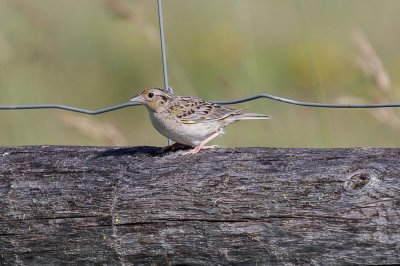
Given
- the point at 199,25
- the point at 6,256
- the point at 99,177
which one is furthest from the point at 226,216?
the point at 199,25

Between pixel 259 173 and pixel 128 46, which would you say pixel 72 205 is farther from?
pixel 128 46

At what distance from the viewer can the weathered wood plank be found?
4242 mm

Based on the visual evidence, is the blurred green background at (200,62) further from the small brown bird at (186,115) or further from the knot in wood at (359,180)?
the knot in wood at (359,180)

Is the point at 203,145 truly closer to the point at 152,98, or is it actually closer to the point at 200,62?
the point at 152,98

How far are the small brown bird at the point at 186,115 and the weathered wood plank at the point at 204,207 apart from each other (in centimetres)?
113

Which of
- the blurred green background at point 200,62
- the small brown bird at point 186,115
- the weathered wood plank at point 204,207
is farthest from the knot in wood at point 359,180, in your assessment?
the blurred green background at point 200,62

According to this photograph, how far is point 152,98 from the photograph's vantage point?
635cm

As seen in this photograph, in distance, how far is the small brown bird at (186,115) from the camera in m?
6.22

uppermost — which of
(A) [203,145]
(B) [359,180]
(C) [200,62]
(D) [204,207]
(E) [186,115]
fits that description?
(C) [200,62]

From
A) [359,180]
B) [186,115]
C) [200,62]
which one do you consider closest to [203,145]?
[186,115]

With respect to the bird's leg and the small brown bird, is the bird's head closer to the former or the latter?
the small brown bird

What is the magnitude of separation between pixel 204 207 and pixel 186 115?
6.49ft

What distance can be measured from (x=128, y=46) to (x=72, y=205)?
9771 millimetres

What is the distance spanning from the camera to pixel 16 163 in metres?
5.12
